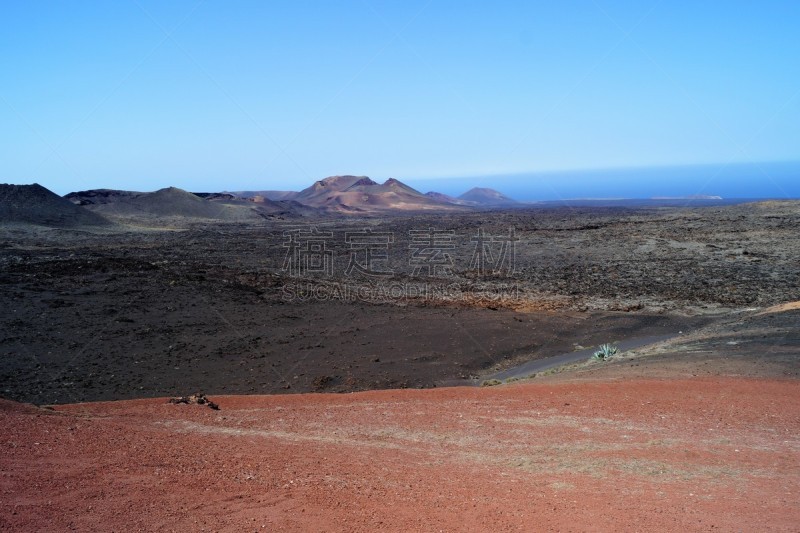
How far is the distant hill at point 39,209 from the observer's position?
1588 inches

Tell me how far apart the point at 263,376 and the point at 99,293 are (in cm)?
745

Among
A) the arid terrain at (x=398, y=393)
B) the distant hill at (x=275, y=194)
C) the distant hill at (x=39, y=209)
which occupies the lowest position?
the arid terrain at (x=398, y=393)

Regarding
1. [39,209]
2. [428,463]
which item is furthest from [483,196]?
[428,463]

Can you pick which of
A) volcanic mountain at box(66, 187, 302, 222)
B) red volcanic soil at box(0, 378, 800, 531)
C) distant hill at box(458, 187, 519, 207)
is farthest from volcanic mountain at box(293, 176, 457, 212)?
red volcanic soil at box(0, 378, 800, 531)

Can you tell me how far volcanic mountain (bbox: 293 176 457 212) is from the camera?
97188 mm

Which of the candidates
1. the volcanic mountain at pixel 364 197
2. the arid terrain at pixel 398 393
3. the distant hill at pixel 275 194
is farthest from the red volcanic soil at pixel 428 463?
the distant hill at pixel 275 194

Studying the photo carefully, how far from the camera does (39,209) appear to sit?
141 ft

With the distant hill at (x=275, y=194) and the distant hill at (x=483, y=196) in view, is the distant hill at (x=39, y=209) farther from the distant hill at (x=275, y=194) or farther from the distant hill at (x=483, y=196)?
the distant hill at (x=483, y=196)

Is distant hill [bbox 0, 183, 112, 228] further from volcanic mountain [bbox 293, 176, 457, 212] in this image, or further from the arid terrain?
volcanic mountain [bbox 293, 176, 457, 212]

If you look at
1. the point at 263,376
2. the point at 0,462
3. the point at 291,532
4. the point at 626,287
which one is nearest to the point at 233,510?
the point at 291,532

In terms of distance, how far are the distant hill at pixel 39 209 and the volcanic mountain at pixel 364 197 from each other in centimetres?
4907

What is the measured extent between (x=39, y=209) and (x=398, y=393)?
1637 inches

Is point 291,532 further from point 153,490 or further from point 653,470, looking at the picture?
point 653,470

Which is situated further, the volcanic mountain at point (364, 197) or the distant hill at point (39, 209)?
the volcanic mountain at point (364, 197)
